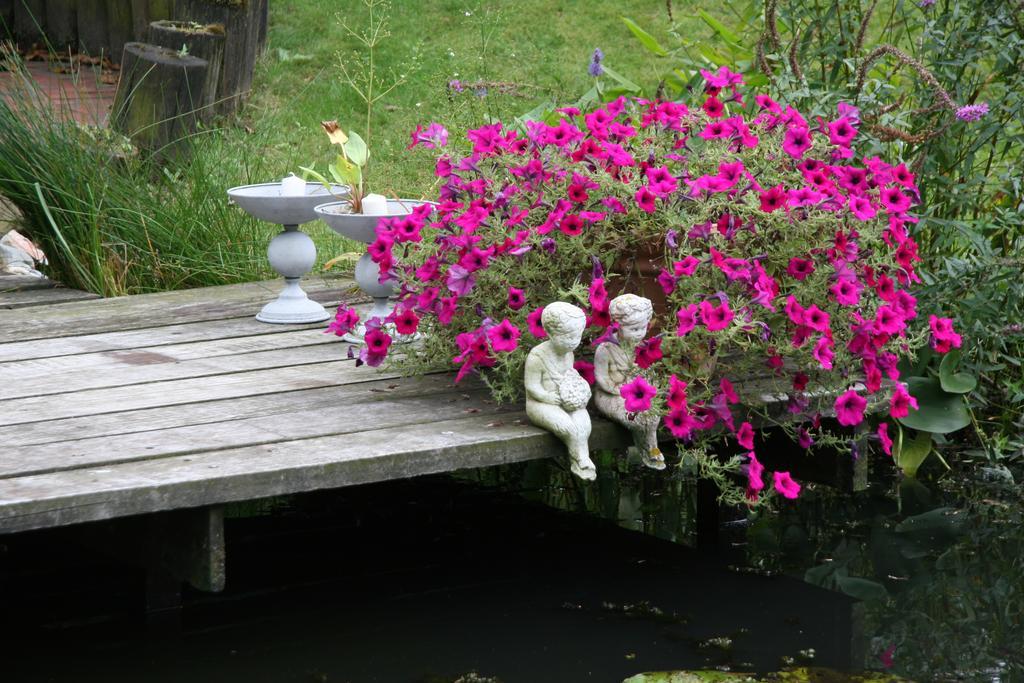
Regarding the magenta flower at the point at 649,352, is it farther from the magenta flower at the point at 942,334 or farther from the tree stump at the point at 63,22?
the tree stump at the point at 63,22

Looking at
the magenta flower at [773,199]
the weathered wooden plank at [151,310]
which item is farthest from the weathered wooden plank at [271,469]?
the weathered wooden plank at [151,310]

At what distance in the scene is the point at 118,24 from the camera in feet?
30.4

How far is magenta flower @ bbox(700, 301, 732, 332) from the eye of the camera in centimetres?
286

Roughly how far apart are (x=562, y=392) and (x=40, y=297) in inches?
84.6

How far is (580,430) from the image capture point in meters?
2.92

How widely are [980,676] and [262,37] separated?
7.93 metres

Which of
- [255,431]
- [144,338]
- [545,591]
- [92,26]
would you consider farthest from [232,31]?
[255,431]

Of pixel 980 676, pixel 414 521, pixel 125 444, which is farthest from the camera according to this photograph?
pixel 414 521

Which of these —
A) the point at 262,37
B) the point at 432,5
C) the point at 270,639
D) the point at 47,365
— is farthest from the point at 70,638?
the point at 432,5

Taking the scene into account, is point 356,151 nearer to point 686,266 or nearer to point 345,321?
point 345,321

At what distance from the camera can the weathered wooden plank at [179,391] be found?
3068 millimetres

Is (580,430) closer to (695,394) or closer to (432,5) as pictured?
(695,394)

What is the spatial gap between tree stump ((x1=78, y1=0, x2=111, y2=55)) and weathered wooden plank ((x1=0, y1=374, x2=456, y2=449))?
271 inches

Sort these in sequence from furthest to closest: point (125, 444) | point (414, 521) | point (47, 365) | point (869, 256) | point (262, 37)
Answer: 1. point (262, 37)
2. point (414, 521)
3. point (47, 365)
4. point (869, 256)
5. point (125, 444)
